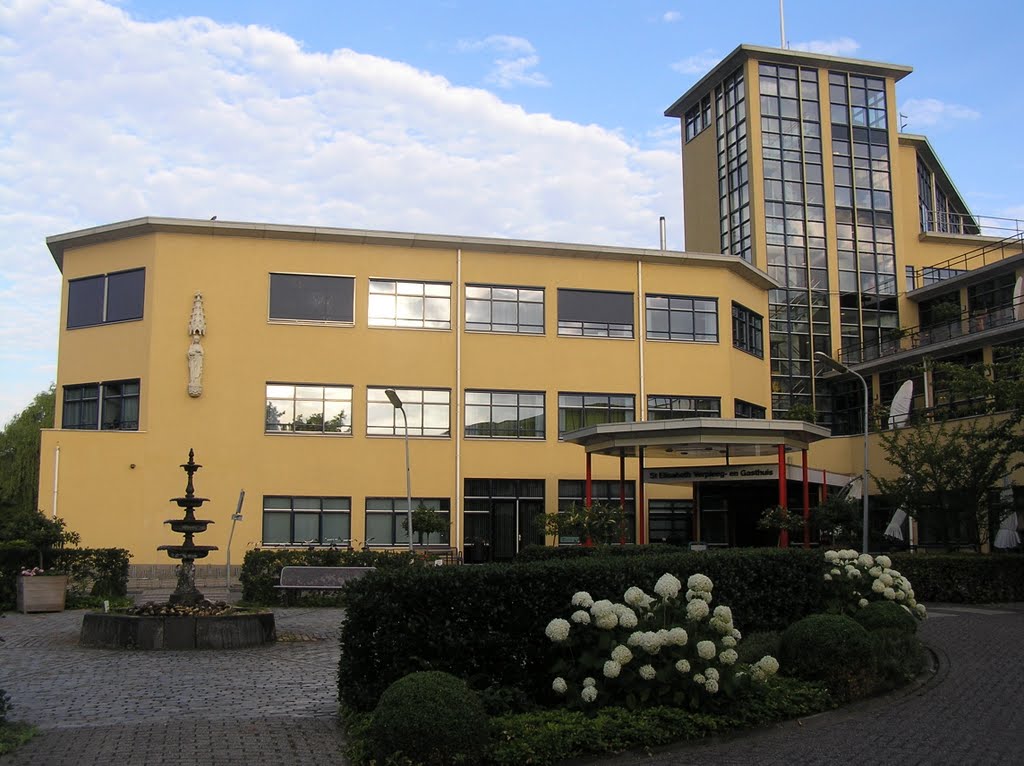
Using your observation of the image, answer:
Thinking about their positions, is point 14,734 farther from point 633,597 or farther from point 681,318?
point 681,318

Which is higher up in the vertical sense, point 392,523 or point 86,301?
point 86,301

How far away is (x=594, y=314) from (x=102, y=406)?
16.6 meters

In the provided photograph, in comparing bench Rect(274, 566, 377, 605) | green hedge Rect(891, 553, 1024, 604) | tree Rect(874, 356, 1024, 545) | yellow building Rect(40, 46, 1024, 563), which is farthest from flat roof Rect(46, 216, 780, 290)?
green hedge Rect(891, 553, 1024, 604)

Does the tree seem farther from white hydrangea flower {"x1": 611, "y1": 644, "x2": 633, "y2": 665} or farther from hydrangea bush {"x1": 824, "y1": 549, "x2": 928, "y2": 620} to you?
white hydrangea flower {"x1": 611, "y1": 644, "x2": 633, "y2": 665}

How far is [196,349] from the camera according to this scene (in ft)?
105

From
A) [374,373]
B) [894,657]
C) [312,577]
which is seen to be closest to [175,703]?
[894,657]

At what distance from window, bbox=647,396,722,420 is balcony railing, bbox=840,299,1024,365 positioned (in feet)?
33.1

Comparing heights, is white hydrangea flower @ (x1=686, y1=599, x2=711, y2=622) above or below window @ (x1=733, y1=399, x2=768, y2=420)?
A: below

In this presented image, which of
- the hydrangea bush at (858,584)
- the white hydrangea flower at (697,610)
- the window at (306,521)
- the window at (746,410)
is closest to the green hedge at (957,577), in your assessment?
the hydrangea bush at (858,584)

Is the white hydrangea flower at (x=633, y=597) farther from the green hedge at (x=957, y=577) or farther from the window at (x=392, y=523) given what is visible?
the window at (x=392, y=523)

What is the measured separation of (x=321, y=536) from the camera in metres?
32.4

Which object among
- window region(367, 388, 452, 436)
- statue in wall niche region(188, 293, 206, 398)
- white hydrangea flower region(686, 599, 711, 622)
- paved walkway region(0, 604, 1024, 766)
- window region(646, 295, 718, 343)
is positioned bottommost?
paved walkway region(0, 604, 1024, 766)

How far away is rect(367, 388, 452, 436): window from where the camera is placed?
33531 mm

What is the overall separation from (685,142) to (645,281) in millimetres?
22197
